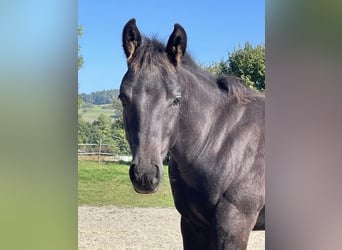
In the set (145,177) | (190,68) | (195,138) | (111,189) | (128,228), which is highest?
(190,68)

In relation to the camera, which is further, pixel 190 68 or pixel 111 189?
pixel 111 189

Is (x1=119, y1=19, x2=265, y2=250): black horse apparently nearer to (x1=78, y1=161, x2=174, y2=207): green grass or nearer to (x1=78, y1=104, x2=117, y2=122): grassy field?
(x1=78, y1=161, x2=174, y2=207): green grass

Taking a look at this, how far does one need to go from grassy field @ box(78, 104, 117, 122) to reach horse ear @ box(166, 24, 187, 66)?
0.39 metres

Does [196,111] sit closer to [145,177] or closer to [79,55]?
[145,177]

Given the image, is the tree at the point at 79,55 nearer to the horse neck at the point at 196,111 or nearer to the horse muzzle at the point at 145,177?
the horse neck at the point at 196,111

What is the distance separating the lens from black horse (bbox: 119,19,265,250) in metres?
1.67

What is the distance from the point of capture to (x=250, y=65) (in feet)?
6.27

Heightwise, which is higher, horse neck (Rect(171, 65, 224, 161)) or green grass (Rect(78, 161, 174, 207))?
horse neck (Rect(171, 65, 224, 161))

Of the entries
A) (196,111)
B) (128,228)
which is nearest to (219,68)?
(196,111)

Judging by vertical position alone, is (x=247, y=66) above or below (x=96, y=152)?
above

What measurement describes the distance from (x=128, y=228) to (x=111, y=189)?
0.21 m

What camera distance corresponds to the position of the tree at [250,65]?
6.25 feet

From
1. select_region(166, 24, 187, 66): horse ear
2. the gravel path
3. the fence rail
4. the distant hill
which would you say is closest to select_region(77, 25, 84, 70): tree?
the distant hill

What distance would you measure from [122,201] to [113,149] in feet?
0.79
